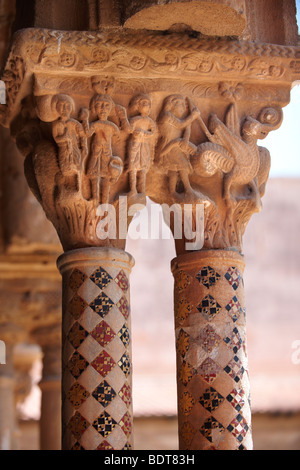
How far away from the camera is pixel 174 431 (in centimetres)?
1362

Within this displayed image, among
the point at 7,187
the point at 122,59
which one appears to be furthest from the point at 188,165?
the point at 7,187

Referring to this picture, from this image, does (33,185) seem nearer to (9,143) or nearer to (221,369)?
(221,369)

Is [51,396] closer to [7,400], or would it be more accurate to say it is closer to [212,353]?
[7,400]

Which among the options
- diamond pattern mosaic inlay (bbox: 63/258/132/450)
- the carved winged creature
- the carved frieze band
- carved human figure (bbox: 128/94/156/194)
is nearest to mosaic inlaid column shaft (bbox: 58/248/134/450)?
diamond pattern mosaic inlay (bbox: 63/258/132/450)

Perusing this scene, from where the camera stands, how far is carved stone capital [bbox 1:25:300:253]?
4359mm

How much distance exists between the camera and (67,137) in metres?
4.34

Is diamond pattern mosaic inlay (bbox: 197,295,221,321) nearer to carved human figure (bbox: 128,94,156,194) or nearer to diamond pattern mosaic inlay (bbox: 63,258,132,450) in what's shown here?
diamond pattern mosaic inlay (bbox: 63,258,132,450)

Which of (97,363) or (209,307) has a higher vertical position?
(209,307)

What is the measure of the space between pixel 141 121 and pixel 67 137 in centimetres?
40

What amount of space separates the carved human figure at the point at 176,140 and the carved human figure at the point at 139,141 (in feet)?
0.25

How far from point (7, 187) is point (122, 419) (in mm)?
3589

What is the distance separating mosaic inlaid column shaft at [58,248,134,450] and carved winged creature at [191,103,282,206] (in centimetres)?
65

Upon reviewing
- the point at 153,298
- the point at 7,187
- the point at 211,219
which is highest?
the point at 153,298

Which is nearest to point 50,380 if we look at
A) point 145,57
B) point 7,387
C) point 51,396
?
point 51,396
